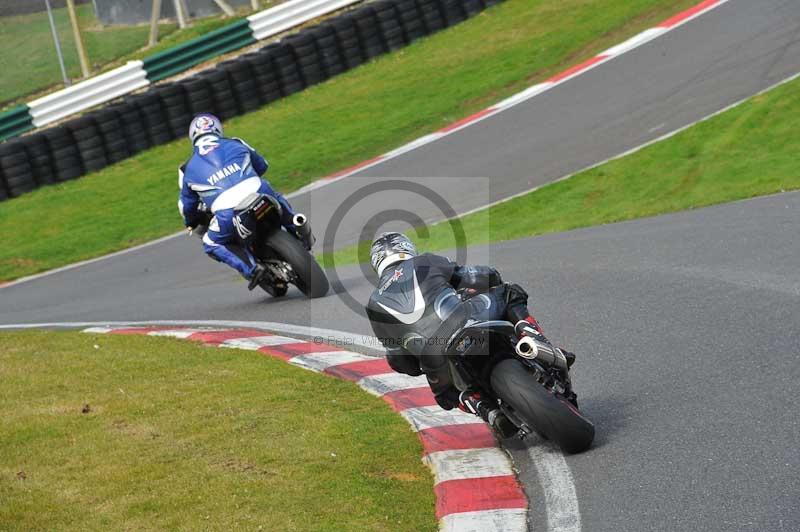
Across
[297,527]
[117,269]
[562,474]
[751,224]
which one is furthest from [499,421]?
[117,269]

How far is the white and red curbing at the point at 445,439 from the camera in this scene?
4.96 meters

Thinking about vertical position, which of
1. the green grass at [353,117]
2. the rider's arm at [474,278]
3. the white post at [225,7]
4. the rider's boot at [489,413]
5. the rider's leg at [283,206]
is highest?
the rider's arm at [474,278]

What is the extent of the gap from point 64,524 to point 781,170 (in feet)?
30.1

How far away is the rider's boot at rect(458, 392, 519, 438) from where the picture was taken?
5.64 metres

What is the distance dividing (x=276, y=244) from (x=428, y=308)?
16.1 feet

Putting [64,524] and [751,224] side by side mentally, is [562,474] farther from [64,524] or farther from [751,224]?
[751,224]

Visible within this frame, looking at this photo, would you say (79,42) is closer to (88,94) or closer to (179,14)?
(88,94)

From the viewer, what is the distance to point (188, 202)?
10695 millimetres

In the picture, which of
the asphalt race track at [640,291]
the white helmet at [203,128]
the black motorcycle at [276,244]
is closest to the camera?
the asphalt race track at [640,291]

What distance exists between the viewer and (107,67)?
2372 cm

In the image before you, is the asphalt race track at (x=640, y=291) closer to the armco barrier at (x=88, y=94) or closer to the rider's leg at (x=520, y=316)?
the rider's leg at (x=520, y=316)

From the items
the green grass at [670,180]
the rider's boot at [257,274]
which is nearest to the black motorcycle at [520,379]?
the rider's boot at [257,274]

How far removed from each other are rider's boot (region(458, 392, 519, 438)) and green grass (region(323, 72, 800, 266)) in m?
6.52

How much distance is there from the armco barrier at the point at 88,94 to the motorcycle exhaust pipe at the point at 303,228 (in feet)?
41.1
